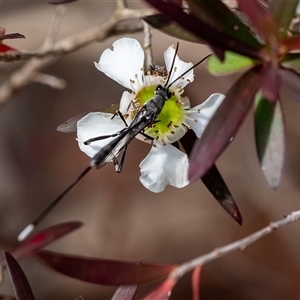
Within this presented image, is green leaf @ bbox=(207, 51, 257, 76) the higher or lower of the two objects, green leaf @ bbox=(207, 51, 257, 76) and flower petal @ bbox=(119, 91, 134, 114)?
the higher

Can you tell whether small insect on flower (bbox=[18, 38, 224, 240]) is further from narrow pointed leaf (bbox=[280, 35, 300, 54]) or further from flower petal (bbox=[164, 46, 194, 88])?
narrow pointed leaf (bbox=[280, 35, 300, 54])

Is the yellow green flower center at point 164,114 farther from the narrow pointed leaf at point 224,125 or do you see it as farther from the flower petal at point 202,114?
the narrow pointed leaf at point 224,125

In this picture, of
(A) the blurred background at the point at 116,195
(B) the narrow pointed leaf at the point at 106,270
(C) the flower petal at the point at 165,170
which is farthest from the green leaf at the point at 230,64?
(A) the blurred background at the point at 116,195

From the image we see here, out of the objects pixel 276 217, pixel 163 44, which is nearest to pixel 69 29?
pixel 163 44

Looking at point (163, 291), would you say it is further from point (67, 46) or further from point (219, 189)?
point (67, 46)

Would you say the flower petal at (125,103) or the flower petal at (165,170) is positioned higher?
the flower petal at (125,103)

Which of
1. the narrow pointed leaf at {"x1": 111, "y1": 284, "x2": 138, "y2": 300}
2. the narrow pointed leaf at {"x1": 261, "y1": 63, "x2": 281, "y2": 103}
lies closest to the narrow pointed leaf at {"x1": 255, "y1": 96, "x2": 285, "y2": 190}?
the narrow pointed leaf at {"x1": 261, "y1": 63, "x2": 281, "y2": 103}
